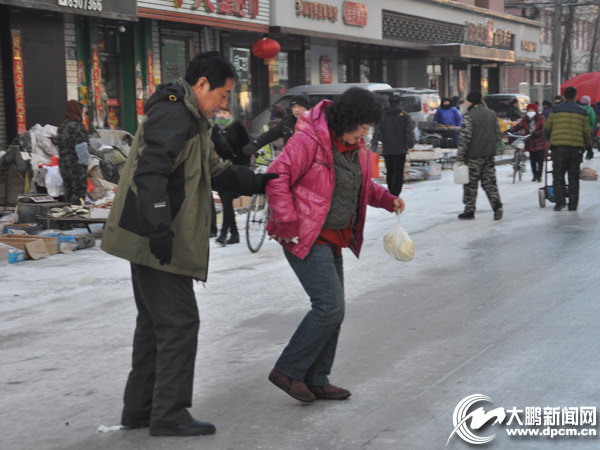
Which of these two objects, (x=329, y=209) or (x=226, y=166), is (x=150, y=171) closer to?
(x=226, y=166)

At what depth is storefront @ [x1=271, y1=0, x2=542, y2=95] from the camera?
2700cm

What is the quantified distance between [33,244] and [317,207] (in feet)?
22.2

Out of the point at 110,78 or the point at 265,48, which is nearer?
the point at 110,78

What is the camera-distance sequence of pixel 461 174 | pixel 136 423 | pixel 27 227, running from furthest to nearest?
pixel 461 174
pixel 27 227
pixel 136 423

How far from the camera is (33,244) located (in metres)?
10.8

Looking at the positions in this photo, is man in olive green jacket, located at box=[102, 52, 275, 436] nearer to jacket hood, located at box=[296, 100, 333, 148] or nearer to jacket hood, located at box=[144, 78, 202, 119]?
jacket hood, located at box=[144, 78, 202, 119]

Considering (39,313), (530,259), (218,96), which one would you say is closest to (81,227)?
(39,313)

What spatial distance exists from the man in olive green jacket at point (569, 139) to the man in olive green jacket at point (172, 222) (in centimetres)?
1041

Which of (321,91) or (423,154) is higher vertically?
(321,91)

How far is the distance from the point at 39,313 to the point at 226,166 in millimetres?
3700

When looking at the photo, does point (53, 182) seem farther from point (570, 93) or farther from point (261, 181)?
point (261, 181)

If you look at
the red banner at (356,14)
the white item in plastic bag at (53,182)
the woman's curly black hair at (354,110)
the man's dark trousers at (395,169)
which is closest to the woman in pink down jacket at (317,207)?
the woman's curly black hair at (354,110)

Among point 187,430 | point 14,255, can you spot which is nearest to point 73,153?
point 14,255

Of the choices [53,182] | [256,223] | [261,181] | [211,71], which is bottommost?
[256,223]
